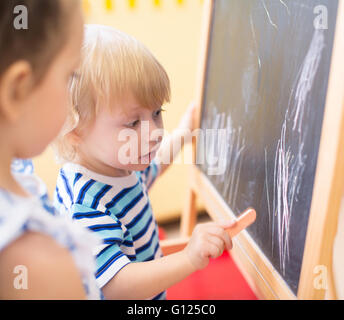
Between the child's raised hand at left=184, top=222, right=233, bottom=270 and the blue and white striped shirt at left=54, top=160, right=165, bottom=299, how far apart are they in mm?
102

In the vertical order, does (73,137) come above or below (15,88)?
below

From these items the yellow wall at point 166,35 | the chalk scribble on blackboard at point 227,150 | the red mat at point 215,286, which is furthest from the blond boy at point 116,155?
the yellow wall at point 166,35

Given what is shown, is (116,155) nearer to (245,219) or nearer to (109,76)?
(109,76)

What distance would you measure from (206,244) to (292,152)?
0.19 metres

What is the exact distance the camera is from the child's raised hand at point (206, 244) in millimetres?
614

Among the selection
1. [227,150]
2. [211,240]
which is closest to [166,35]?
[227,150]

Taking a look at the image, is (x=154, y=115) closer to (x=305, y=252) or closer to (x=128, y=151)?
(x=128, y=151)

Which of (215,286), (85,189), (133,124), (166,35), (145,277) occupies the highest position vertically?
(166,35)

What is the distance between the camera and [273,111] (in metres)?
0.61

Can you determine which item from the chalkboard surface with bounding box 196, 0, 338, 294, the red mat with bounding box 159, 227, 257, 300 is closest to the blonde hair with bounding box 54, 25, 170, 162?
the chalkboard surface with bounding box 196, 0, 338, 294

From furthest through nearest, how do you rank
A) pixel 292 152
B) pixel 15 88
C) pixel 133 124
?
pixel 133 124, pixel 292 152, pixel 15 88

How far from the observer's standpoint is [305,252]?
53cm

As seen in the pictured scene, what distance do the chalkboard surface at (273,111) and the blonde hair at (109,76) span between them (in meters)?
0.16

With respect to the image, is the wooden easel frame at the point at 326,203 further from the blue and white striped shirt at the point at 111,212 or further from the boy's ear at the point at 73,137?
the boy's ear at the point at 73,137
